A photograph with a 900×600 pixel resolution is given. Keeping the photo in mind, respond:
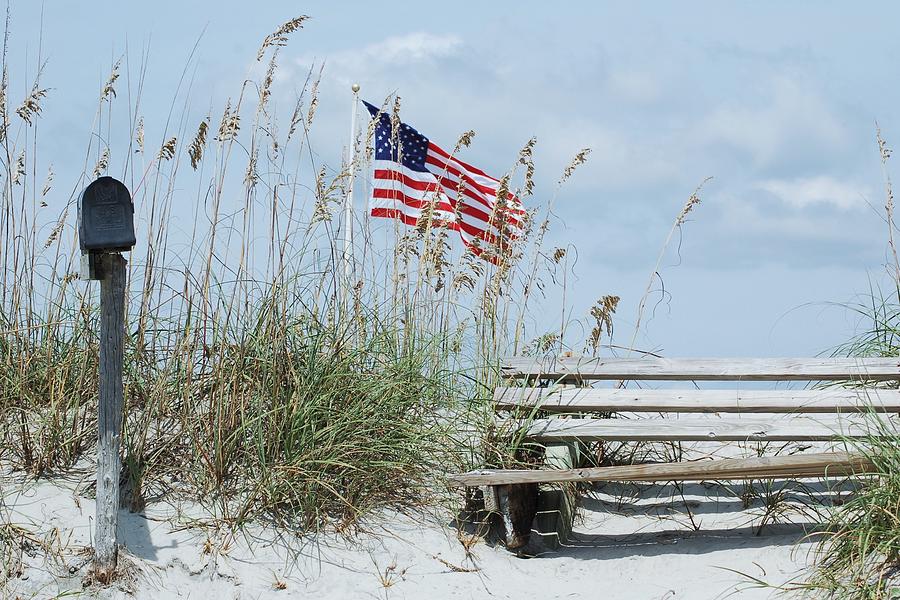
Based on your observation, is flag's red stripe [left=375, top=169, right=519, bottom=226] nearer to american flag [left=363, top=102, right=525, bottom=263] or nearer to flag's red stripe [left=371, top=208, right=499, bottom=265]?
american flag [left=363, top=102, right=525, bottom=263]

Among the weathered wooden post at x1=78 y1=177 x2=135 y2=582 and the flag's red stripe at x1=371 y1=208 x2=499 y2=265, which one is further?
the flag's red stripe at x1=371 y1=208 x2=499 y2=265

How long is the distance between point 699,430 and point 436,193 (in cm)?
209

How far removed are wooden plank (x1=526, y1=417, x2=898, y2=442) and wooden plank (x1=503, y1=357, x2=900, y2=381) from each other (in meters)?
0.34

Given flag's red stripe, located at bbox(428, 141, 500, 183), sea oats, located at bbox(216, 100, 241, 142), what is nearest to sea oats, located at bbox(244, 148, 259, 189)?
sea oats, located at bbox(216, 100, 241, 142)

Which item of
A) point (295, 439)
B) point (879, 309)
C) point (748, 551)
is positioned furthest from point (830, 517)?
point (295, 439)

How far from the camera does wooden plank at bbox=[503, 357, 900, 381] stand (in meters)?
5.45

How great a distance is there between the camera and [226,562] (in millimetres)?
4652

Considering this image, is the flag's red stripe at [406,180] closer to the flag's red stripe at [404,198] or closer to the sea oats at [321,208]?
the flag's red stripe at [404,198]

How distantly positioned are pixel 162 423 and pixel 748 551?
9.84 ft

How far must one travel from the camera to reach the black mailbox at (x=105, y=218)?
425cm

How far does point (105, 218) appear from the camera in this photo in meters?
4.29

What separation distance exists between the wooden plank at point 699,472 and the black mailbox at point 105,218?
186 cm

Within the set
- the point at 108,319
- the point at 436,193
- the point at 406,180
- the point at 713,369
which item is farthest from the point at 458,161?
the point at 108,319

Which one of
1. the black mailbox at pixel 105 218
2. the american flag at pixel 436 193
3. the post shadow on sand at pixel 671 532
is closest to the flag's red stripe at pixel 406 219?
the american flag at pixel 436 193
